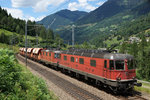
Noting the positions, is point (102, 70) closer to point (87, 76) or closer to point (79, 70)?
point (87, 76)

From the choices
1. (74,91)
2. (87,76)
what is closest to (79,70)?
(87,76)

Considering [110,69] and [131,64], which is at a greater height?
[131,64]

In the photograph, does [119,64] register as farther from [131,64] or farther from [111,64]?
[131,64]

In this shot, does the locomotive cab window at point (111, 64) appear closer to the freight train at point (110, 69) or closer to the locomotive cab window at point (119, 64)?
the freight train at point (110, 69)

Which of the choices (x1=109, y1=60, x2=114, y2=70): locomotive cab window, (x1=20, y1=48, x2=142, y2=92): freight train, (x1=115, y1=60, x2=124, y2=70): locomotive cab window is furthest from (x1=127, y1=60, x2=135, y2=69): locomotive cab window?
(x1=109, y1=60, x2=114, y2=70): locomotive cab window

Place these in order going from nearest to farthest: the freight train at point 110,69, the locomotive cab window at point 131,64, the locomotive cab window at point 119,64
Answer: the freight train at point 110,69, the locomotive cab window at point 119,64, the locomotive cab window at point 131,64

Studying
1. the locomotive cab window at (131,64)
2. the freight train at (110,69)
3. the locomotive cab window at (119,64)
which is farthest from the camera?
the locomotive cab window at (131,64)

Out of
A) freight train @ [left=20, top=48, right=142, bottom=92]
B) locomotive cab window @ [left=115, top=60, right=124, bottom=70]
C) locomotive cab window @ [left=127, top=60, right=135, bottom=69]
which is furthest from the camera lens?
locomotive cab window @ [left=127, top=60, right=135, bottom=69]

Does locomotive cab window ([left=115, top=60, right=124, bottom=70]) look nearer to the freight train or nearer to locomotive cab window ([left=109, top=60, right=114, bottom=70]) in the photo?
the freight train

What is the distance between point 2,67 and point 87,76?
44.2ft

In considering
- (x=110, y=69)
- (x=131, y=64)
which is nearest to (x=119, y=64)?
(x=110, y=69)

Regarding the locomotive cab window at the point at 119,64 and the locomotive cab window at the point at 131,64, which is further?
the locomotive cab window at the point at 131,64

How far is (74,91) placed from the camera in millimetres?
16734

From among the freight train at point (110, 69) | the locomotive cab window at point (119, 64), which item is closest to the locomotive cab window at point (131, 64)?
the freight train at point (110, 69)
